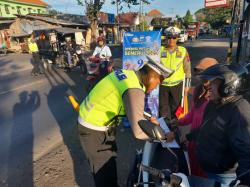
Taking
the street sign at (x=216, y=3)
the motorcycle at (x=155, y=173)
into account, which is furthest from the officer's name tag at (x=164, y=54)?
the street sign at (x=216, y=3)

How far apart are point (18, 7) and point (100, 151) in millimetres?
54094

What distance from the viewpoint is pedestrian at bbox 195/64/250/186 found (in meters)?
1.58

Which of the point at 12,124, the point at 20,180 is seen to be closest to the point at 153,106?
the point at 20,180

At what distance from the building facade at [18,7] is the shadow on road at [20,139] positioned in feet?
124

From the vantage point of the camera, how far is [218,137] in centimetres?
179

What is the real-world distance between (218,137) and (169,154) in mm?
426

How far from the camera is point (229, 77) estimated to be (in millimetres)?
1753

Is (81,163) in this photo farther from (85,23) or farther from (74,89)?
(85,23)

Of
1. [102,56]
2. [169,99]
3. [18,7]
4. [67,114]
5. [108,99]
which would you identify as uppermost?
[18,7]

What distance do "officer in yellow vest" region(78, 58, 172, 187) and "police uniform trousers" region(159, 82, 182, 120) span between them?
7.91ft

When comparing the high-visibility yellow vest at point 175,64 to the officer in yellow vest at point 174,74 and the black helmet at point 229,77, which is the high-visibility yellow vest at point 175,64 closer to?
the officer in yellow vest at point 174,74

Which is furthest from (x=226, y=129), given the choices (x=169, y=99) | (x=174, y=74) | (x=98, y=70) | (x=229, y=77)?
(x=98, y=70)

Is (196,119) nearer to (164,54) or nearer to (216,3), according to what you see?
(164,54)

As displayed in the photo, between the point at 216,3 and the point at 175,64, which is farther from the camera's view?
the point at 216,3
